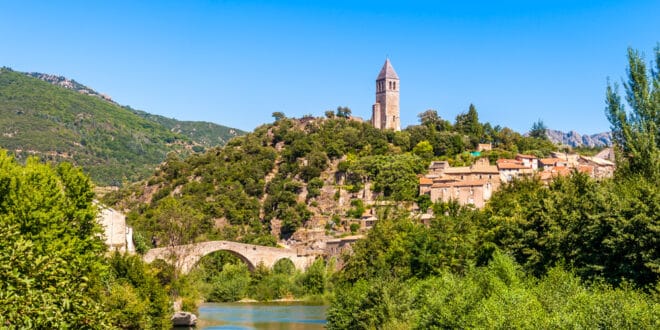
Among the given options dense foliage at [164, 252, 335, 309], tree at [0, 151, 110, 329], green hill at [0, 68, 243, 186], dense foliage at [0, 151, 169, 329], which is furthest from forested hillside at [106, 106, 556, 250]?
tree at [0, 151, 110, 329]

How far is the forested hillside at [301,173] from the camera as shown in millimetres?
85062

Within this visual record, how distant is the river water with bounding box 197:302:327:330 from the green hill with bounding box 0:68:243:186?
2796 inches

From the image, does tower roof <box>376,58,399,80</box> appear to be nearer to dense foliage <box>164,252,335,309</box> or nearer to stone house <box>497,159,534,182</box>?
stone house <box>497,159,534,182</box>

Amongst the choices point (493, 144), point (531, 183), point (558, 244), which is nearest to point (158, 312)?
point (558, 244)

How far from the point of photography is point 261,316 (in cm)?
4841

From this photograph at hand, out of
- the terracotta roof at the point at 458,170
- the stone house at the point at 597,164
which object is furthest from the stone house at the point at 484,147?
the terracotta roof at the point at 458,170

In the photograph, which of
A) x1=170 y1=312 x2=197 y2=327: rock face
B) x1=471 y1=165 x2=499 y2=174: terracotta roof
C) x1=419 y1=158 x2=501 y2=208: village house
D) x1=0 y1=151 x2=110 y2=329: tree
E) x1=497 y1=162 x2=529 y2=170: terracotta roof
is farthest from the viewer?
x1=497 y1=162 x2=529 y2=170: terracotta roof

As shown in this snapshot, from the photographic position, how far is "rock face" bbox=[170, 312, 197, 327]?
132ft

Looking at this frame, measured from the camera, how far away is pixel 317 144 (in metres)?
95.6

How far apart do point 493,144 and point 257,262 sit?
35993mm

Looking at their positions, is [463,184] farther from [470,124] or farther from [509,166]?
[470,124]

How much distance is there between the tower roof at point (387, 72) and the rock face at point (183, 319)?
2684 inches

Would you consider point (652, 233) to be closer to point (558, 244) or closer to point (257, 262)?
point (558, 244)

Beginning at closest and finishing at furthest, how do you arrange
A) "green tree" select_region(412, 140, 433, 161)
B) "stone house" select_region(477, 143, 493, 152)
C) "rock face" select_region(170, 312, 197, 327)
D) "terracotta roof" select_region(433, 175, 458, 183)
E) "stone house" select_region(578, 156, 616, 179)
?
1. "rock face" select_region(170, 312, 197, 327)
2. "terracotta roof" select_region(433, 175, 458, 183)
3. "stone house" select_region(578, 156, 616, 179)
4. "green tree" select_region(412, 140, 433, 161)
5. "stone house" select_region(477, 143, 493, 152)
